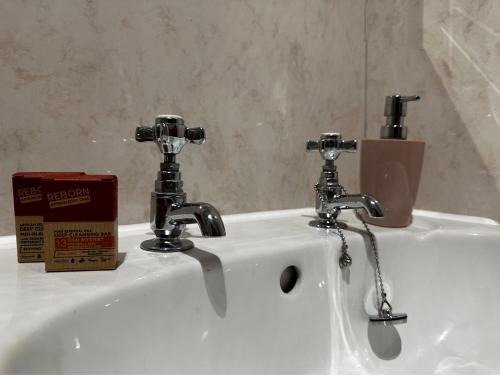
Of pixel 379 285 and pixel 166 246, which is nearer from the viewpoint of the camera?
pixel 166 246

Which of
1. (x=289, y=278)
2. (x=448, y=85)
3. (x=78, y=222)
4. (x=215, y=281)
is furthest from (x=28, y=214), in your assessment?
(x=448, y=85)

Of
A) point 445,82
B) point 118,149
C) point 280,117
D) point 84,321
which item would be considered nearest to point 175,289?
point 84,321

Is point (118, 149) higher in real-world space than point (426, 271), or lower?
higher

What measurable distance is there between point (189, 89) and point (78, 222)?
0.29m

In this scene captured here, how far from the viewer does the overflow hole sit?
50 centimetres

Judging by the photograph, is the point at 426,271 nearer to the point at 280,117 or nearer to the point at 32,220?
the point at 280,117

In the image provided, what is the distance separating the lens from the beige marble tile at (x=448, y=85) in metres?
0.65

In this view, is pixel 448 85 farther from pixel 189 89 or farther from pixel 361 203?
pixel 189 89

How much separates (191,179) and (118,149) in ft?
0.38

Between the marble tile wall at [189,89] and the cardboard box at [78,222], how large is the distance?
0.16 m

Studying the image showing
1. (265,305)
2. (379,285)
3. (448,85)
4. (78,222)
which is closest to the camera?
(78,222)

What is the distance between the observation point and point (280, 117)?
689 mm

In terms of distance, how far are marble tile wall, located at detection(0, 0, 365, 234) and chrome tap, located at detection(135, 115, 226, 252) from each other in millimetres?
126

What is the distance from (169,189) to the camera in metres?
0.43
